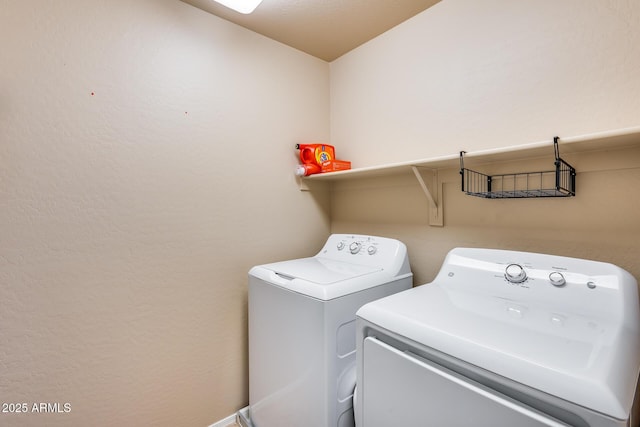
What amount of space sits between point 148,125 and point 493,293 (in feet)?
5.68

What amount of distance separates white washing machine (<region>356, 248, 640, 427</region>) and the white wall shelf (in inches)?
16.2

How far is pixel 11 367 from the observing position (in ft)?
3.83

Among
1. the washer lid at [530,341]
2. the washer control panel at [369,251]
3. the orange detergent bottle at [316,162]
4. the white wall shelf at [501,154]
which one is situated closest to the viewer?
the washer lid at [530,341]

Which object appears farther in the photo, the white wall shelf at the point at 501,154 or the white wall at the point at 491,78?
the white wall at the point at 491,78

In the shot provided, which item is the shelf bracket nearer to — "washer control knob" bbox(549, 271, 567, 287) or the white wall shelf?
the white wall shelf

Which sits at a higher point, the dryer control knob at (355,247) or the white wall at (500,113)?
the white wall at (500,113)

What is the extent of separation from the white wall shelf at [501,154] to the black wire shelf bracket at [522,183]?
0.07m

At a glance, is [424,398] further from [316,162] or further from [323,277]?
[316,162]

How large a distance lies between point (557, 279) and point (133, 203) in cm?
180

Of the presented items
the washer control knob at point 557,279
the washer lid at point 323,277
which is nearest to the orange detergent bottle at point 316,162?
the washer lid at point 323,277

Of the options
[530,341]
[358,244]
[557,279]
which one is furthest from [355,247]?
[530,341]

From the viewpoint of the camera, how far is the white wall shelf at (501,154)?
958mm

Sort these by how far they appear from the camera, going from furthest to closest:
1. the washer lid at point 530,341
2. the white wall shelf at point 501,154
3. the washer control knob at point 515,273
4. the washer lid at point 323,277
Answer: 1. the washer lid at point 323,277
2. the washer control knob at point 515,273
3. the white wall shelf at point 501,154
4. the washer lid at point 530,341

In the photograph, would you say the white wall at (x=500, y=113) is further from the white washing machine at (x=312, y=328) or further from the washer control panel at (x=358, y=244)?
the white washing machine at (x=312, y=328)
